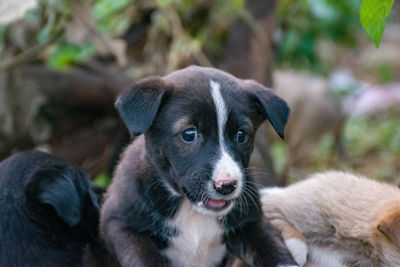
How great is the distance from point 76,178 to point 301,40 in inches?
264

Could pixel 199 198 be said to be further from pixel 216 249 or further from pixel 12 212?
pixel 12 212

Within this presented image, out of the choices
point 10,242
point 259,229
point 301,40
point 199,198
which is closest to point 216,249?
point 259,229

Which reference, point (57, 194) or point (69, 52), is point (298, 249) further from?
point (69, 52)

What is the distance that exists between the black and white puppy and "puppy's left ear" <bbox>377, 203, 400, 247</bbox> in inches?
19.1

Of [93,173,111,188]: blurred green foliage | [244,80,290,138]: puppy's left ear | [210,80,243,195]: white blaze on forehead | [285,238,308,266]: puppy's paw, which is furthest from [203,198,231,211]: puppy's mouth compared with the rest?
[93,173,111,188]: blurred green foliage

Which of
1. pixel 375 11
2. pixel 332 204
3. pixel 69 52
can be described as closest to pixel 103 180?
pixel 69 52

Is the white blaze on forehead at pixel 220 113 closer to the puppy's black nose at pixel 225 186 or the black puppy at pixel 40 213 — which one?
the puppy's black nose at pixel 225 186

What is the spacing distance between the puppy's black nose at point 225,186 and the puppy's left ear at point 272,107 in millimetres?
383

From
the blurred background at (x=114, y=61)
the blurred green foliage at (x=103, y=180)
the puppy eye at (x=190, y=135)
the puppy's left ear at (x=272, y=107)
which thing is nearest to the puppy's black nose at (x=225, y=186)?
the puppy eye at (x=190, y=135)

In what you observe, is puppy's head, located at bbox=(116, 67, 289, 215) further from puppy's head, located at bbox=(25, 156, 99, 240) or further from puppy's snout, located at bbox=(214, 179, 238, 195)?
puppy's head, located at bbox=(25, 156, 99, 240)

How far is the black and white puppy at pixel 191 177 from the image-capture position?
10.2 ft

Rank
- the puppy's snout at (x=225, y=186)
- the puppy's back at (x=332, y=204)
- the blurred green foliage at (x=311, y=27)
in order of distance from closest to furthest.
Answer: the puppy's snout at (x=225, y=186) → the puppy's back at (x=332, y=204) → the blurred green foliage at (x=311, y=27)

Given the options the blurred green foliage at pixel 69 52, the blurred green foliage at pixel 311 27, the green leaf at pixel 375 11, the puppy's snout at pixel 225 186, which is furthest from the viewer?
the blurred green foliage at pixel 311 27

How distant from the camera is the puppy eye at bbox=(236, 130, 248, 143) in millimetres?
3168
